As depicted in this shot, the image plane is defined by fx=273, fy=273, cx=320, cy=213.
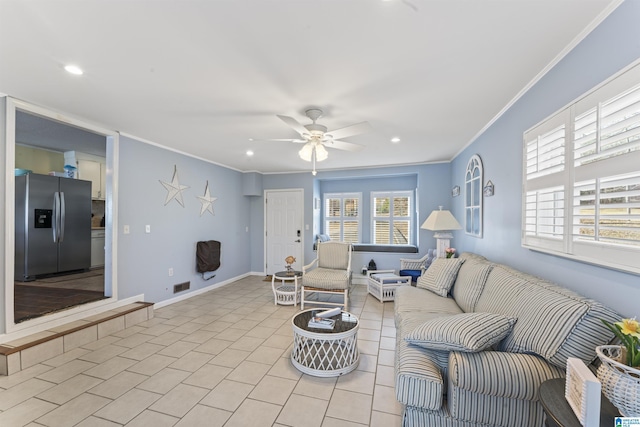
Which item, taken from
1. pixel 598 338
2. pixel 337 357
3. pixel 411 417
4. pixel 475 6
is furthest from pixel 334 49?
pixel 337 357

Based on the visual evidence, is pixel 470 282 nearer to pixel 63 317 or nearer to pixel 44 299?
pixel 63 317

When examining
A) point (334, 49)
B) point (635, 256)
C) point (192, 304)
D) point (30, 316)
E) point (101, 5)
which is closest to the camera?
point (635, 256)

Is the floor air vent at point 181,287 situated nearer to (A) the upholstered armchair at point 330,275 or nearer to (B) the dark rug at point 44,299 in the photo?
(B) the dark rug at point 44,299

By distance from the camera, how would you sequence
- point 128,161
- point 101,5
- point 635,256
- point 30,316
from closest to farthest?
1. point 635,256
2. point 101,5
3. point 30,316
4. point 128,161

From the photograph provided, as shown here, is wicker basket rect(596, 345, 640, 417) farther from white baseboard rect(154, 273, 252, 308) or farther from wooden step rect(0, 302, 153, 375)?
white baseboard rect(154, 273, 252, 308)

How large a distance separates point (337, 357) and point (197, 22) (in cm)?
273

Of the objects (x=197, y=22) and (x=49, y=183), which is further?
(x=49, y=183)

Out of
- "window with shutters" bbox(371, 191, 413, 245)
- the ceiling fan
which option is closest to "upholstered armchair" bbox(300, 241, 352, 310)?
"window with shutters" bbox(371, 191, 413, 245)

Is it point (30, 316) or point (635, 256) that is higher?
point (635, 256)

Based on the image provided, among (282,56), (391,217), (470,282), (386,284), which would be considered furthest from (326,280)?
(282,56)

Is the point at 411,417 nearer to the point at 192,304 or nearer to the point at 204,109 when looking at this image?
the point at 204,109

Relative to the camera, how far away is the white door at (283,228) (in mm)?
6129

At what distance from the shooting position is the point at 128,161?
365cm

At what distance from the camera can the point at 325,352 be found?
2.42 meters
